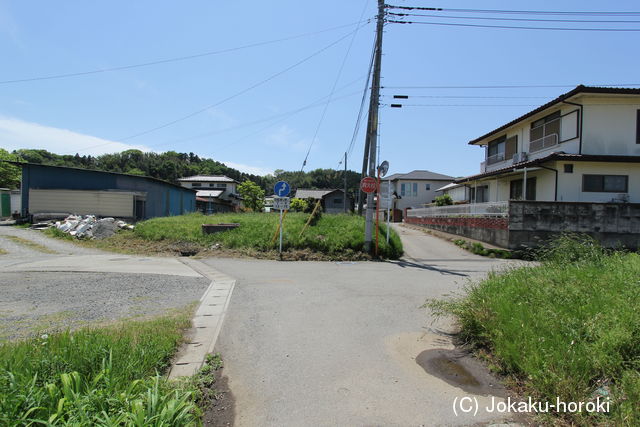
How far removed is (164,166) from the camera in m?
69.0

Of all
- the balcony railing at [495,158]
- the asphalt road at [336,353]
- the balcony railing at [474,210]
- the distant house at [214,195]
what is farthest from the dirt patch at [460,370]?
the distant house at [214,195]

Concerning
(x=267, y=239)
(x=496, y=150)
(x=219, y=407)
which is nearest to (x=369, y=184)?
(x=267, y=239)

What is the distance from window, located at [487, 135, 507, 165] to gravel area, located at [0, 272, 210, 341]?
75.4 ft

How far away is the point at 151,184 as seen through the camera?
25.7 metres

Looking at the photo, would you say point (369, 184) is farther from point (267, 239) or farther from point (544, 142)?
point (544, 142)

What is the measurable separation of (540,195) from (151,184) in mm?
25238

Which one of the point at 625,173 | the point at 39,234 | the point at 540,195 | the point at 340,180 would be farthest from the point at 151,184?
the point at 340,180

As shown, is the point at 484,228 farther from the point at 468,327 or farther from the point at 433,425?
the point at 433,425

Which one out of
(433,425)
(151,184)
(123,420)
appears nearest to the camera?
(123,420)

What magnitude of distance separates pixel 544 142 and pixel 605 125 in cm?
274

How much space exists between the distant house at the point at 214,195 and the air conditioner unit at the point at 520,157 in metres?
32.9

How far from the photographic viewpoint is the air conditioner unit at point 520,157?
2041 centimetres

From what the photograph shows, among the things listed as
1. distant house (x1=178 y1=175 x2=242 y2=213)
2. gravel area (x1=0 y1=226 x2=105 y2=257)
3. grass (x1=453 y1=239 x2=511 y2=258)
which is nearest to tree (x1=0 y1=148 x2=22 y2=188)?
distant house (x1=178 y1=175 x2=242 y2=213)

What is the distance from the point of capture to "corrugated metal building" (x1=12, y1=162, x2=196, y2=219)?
69.2 feet
